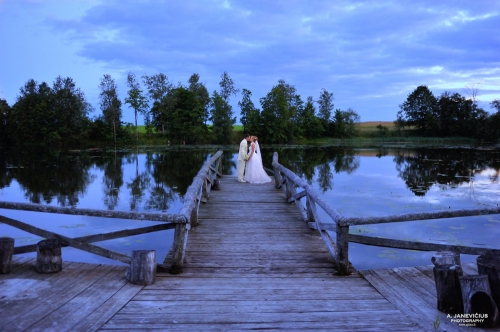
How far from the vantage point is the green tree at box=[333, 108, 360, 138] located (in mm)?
70906

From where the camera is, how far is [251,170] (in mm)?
13953

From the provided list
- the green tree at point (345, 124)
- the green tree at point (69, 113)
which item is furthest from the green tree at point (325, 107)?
the green tree at point (69, 113)

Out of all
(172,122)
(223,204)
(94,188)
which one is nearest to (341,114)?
(172,122)

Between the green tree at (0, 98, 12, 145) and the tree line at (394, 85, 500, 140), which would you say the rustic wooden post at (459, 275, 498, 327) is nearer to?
the tree line at (394, 85, 500, 140)

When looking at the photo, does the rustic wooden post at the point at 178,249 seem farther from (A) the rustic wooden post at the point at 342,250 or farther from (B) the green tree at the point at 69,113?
(B) the green tree at the point at 69,113

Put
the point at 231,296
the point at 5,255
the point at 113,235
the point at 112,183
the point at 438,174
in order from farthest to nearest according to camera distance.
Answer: the point at 438,174 → the point at 112,183 → the point at 113,235 → the point at 5,255 → the point at 231,296

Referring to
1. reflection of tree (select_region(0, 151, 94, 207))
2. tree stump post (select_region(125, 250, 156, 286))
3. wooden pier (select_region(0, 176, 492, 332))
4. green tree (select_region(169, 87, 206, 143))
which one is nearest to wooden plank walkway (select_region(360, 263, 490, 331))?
wooden pier (select_region(0, 176, 492, 332))

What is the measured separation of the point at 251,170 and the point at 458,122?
59.0 meters

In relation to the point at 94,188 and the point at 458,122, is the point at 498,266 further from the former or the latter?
the point at 458,122

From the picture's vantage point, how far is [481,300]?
137 inches

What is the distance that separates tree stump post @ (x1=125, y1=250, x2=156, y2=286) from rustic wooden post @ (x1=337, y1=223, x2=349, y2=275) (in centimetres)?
214

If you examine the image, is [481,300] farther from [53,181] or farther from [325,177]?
[53,181]

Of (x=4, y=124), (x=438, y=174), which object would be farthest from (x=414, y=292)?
(x=4, y=124)

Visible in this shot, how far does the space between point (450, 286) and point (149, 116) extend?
60.3m
